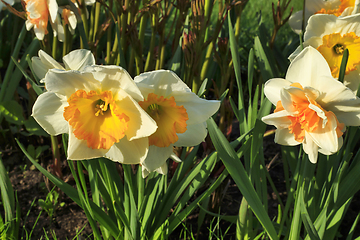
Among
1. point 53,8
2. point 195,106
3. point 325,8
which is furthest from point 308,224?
point 53,8

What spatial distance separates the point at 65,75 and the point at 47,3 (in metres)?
0.55

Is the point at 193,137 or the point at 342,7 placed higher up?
the point at 342,7

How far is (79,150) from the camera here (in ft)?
2.24

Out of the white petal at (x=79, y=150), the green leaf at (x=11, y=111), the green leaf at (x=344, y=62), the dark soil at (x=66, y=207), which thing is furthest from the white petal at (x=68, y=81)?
the green leaf at (x=11, y=111)

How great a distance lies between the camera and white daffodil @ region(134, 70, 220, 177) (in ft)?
2.15

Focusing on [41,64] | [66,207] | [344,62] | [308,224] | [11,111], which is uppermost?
[344,62]

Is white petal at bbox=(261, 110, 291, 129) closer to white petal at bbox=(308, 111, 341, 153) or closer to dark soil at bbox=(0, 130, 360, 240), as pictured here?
white petal at bbox=(308, 111, 341, 153)

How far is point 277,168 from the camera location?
68.8 inches

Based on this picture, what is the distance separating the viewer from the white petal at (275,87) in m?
0.81

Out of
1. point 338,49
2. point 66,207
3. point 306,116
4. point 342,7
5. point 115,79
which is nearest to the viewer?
point 115,79

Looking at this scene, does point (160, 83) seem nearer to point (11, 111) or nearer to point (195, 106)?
point (195, 106)

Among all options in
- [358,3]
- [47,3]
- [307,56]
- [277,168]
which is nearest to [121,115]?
[307,56]

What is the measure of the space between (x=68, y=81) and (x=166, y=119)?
23 cm

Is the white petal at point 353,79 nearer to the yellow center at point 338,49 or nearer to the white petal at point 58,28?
the yellow center at point 338,49
